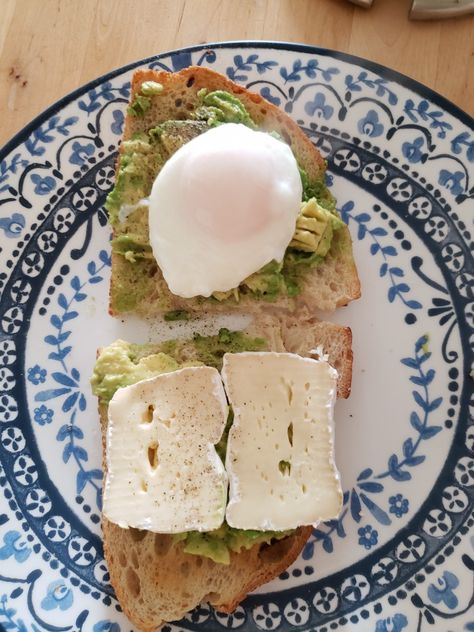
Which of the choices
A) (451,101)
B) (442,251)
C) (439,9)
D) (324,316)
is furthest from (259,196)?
(439,9)

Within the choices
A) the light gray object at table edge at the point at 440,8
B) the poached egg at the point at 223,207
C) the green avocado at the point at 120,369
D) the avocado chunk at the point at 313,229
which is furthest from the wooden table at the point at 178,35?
the green avocado at the point at 120,369

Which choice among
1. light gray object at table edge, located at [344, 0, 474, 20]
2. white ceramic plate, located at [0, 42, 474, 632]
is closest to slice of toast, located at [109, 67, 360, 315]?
white ceramic plate, located at [0, 42, 474, 632]

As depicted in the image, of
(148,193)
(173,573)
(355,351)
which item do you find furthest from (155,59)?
(173,573)

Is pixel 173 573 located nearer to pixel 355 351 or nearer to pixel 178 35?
pixel 355 351

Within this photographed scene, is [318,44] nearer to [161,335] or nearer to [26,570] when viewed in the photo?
[161,335]

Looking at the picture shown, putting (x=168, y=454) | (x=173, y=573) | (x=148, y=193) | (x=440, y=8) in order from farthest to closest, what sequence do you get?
(x=440, y=8) → (x=148, y=193) → (x=173, y=573) → (x=168, y=454)

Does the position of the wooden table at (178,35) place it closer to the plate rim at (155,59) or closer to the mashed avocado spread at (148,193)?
the plate rim at (155,59)

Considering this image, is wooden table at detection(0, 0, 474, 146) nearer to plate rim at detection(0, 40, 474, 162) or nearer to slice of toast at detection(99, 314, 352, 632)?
plate rim at detection(0, 40, 474, 162)
